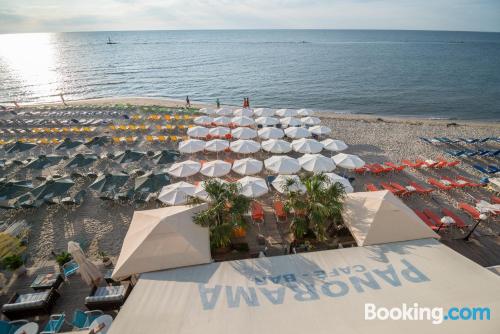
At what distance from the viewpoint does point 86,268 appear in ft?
24.2

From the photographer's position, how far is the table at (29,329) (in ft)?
20.9

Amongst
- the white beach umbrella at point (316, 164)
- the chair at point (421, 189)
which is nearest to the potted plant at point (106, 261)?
the white beach umbrella at point (316, 164)

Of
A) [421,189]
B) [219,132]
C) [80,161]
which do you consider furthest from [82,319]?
[421,189]

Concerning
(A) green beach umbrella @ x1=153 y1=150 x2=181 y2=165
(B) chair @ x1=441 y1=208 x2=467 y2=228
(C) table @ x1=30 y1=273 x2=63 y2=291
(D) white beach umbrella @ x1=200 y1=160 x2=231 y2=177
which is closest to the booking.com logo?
(B) chair @ x1=441 y1=208 x2=467 y2=228

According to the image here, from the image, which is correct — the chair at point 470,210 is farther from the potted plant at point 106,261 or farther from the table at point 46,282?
the table at point 46,282

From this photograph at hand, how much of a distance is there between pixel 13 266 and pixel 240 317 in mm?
8469

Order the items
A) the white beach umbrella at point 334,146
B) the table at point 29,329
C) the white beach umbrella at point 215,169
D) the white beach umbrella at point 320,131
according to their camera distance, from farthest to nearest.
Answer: the white beach umbrella at point 320,131 → the white beach umbrella at point 334,146 → the white beach umbrella at point 215,169 → the table at point 29,329

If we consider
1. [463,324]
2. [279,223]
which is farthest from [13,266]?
[463,324]

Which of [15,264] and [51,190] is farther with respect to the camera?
[51,190]

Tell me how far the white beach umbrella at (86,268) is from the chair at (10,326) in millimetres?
1746

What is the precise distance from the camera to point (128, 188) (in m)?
12.9

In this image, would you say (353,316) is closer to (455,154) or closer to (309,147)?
(309,147)

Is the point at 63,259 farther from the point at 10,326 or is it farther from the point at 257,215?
the point at 257,215

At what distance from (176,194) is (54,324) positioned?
536cm
